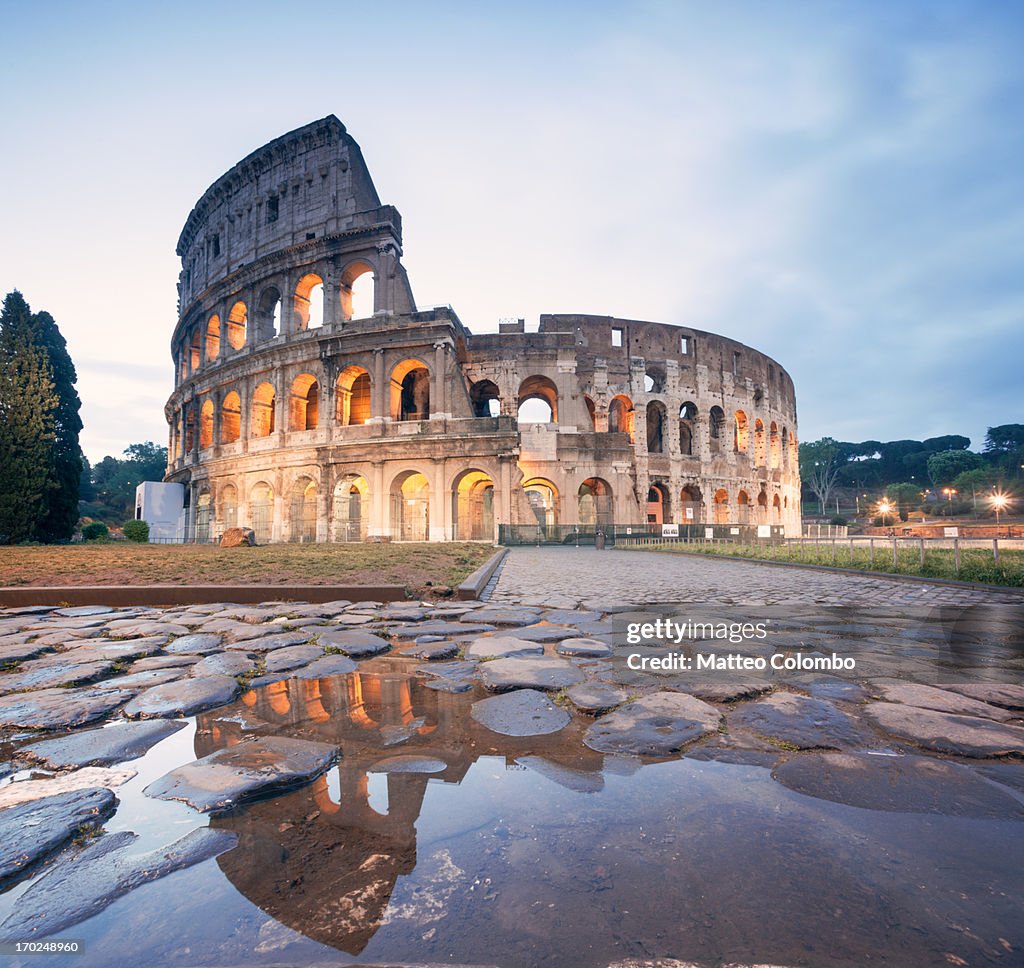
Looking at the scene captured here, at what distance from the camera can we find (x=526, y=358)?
86.0 feet

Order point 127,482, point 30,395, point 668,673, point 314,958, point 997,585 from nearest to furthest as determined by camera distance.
Result: 1. point 314,958
2. point 668,673
3. point 997,585
4. point 30,395
5. point 127,482

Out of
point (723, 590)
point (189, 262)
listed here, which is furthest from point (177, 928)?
point (189, 262)

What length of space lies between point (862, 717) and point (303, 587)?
519 centimetres

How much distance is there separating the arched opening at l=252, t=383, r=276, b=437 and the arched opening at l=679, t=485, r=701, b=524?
22.0 m

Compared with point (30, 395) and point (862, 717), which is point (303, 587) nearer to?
point (862, 717)

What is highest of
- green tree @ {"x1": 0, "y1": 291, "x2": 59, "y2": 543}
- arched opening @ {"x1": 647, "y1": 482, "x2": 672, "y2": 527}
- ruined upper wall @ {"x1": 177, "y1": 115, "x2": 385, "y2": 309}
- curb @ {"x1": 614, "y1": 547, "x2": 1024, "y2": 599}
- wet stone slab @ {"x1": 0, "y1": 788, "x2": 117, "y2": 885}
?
ruined upper wall @ {"x1": 177, "y1": 115, "x2": 385, "y2": 309}

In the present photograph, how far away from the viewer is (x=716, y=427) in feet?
104

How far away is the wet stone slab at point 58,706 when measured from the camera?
2.02 meters

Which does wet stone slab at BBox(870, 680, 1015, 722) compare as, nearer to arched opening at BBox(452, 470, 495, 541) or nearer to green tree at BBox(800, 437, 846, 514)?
arched opening at BBox(452, 470, 495, 541)

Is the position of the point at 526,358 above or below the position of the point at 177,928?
above

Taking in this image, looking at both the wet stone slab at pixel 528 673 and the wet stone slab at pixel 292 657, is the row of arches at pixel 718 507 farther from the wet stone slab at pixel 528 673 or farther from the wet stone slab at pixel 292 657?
the wet stone slab at pixel 292 657

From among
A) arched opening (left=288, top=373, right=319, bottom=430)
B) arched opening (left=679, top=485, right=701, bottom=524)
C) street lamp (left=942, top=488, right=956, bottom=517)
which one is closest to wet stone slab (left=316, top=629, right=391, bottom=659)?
arched opening (left=288, top=373, right=319, bottom=430)

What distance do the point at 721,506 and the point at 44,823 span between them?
32.9 meters

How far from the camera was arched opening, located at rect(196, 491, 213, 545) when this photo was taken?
26030 millimetres
